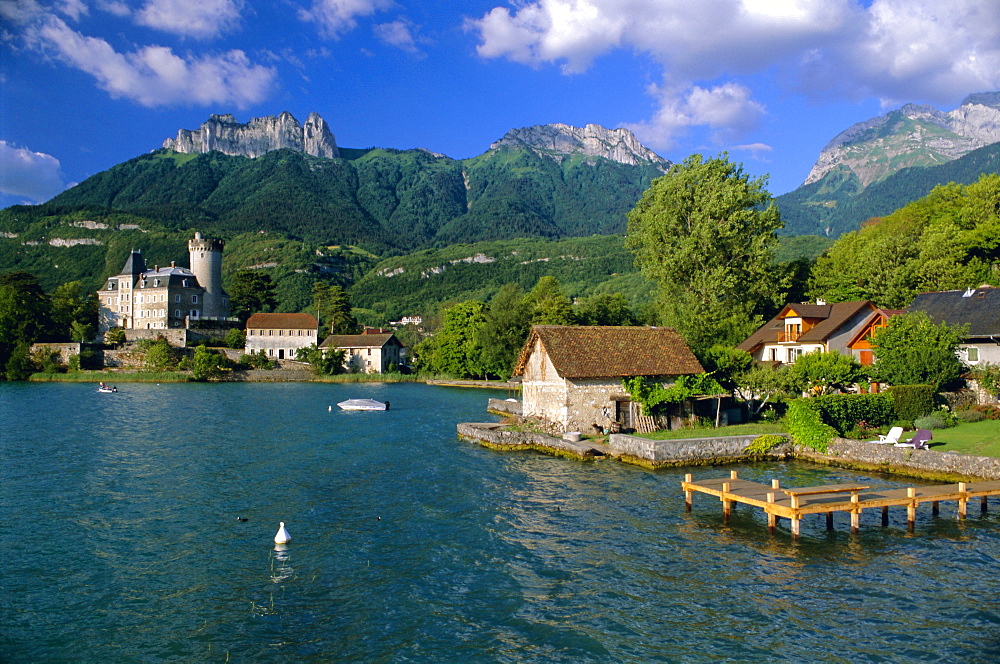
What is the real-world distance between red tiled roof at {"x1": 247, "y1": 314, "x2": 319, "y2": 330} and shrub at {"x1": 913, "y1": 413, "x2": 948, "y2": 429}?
83.2m

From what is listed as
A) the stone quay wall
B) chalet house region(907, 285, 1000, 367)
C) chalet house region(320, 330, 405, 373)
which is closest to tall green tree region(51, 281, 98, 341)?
chalet house region(320, 330, 405, 373)

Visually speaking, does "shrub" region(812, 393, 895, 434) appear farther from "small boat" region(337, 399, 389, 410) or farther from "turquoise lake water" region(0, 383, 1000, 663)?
"small boat" region(337, 399, 389, 410)

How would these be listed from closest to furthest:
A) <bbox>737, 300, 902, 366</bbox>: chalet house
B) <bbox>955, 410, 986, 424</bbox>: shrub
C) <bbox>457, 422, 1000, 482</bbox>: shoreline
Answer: <bbox>457, 422, 1000, 482</bbox>: shoreline, <bbox>955, 410, 986, 424</bbox>: shrub, <bbox>737, 300, 902, 366</bbox>: chalet house

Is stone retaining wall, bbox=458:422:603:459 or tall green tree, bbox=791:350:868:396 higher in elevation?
tall green tree, bbox=791:350:868:396

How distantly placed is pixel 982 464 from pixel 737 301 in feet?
98.2

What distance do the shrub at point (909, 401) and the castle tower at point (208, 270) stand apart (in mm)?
103808

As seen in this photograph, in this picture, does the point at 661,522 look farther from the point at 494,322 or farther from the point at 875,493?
the point at 494,322

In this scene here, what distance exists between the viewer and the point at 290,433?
39.3 metres

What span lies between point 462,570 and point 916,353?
28.7m

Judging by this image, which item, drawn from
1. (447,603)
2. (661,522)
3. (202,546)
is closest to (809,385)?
(661,522)

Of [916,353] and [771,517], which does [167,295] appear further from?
[771,517]

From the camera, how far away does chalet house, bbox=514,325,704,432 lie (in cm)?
3284

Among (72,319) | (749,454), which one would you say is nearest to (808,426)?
(749,454)

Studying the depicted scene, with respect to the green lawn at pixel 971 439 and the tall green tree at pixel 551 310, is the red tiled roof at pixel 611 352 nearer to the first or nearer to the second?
the green lawn at pixel 971 439
